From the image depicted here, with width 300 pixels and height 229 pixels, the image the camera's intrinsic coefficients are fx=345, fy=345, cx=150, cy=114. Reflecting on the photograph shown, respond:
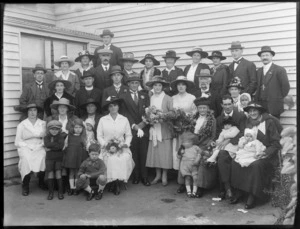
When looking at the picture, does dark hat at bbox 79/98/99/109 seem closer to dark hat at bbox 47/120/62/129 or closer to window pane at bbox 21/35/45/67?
dark hat at bbox 47/120/62/129

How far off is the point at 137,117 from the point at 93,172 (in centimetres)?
140

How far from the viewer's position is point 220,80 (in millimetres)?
6559

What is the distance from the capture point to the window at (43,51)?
7023 mm

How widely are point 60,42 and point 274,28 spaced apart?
459 cm

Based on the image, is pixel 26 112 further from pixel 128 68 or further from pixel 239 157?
pixel 239 157

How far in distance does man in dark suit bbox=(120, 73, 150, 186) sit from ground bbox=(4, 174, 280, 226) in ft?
2.17

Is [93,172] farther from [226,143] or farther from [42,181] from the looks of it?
[226,143]

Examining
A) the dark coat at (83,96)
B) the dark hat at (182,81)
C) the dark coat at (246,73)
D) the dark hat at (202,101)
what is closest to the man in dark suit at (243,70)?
the dark coat at (246,73)

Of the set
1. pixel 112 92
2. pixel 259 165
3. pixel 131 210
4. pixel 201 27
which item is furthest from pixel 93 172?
pixel 201 27

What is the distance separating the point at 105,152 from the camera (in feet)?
19.6

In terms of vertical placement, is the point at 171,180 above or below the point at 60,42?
below

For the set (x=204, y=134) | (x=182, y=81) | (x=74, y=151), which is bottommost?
(x=74, y=151)

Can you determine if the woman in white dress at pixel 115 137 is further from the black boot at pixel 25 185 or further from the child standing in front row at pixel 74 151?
the black boot at pixel 25 185

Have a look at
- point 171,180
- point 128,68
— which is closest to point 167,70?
point 128,68
